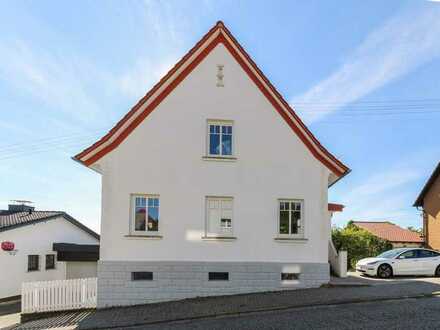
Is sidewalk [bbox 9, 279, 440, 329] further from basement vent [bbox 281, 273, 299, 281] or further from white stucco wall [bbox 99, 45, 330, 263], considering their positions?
white stucco wall [bbox 99, 45, 330, 263]

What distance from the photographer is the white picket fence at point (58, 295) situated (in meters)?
14.7

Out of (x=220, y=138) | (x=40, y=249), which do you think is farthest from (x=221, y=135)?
(x=40, y=249)

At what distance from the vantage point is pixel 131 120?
50.5 ft

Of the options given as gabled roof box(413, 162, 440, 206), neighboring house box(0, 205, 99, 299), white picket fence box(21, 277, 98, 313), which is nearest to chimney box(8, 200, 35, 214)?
neighboring house box(0, 205, 99, 299)

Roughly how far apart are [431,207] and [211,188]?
65.0 feet

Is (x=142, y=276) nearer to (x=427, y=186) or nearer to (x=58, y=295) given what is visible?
(x=58, y=295)

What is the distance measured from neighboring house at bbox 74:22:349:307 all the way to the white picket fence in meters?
0.53

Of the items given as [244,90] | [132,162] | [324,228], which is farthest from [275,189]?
[132,162]

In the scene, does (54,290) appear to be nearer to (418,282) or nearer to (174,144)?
(174,144)

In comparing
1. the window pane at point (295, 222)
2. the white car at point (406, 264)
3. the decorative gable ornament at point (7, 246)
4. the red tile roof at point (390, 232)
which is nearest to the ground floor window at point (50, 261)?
the decorative gable ornament at point (7, 246)

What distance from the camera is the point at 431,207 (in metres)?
29.1

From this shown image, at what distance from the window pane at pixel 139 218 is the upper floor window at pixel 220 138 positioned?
3028mm

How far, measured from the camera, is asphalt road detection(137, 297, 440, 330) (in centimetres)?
1020

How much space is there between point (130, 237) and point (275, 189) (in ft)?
17.0
